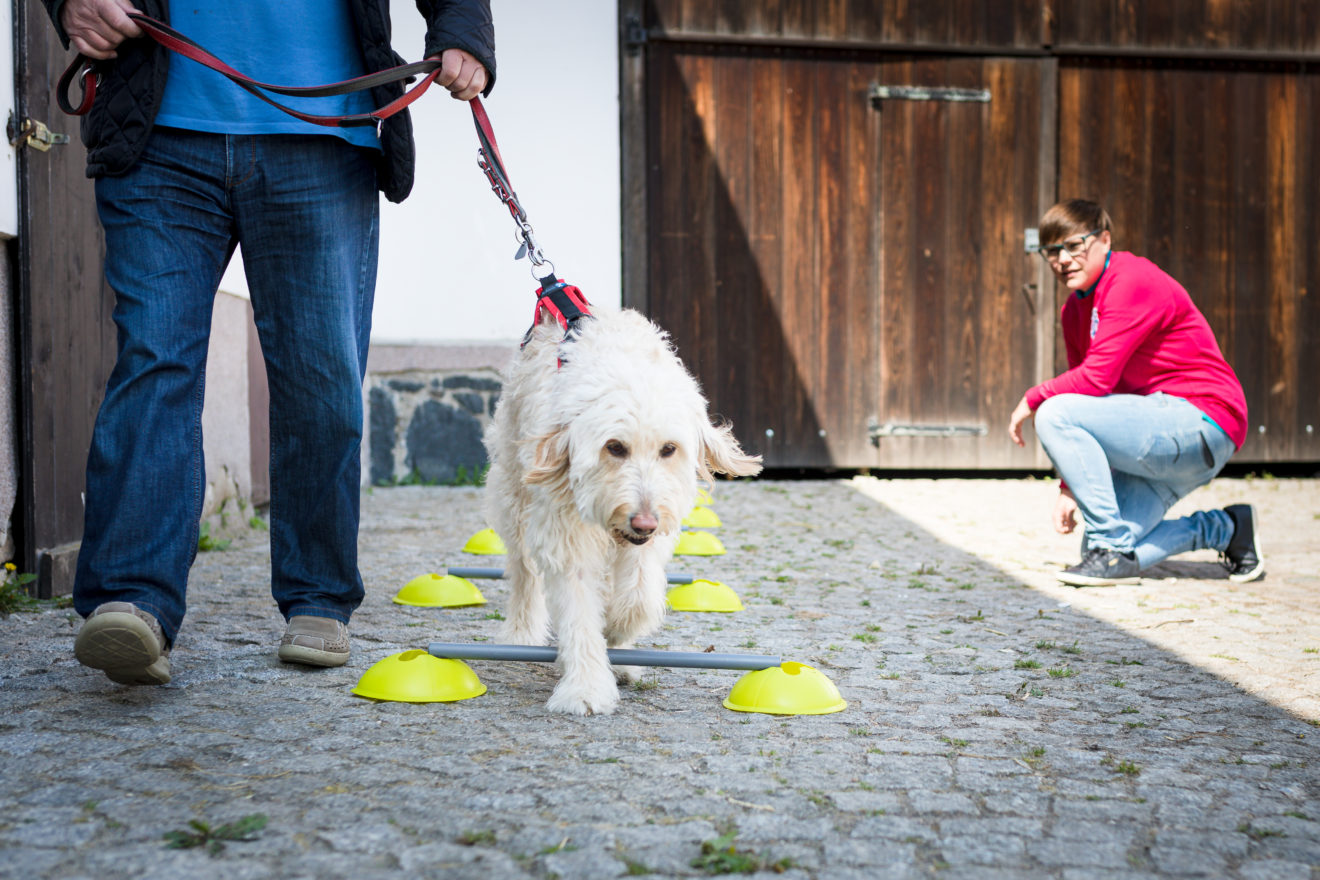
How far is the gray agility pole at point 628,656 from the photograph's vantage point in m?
2.77

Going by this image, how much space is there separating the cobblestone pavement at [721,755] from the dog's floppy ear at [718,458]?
0.58 meters

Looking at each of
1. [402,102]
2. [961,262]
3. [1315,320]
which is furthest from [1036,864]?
[1315,320]

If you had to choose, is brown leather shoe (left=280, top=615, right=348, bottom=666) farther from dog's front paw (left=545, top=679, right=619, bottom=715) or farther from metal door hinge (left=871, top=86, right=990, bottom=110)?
metal door hinge (left=871, top=86, right=990, bottom=110)

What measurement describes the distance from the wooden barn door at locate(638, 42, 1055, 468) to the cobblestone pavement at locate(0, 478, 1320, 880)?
443cm

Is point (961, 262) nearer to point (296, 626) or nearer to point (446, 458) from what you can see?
point (446, 458)

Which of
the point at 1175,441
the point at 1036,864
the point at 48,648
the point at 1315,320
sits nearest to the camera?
the point at 1036,864

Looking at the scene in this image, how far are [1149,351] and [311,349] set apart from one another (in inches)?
140

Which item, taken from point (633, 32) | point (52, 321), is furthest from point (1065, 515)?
point (633, 32)

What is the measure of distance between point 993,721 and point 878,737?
335 mm

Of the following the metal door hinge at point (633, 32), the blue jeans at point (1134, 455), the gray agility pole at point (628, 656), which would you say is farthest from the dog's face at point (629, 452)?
the metal door hinge at point (633, 32)

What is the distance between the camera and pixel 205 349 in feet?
9.20

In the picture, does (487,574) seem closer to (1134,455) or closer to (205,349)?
(205,349)

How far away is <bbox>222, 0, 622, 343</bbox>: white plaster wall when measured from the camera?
8016mm

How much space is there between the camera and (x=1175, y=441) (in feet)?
15.3
